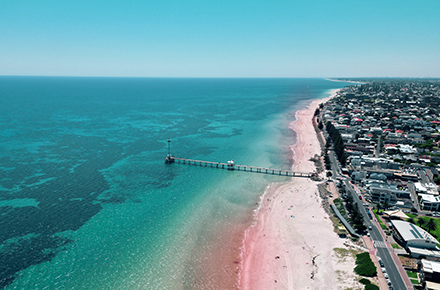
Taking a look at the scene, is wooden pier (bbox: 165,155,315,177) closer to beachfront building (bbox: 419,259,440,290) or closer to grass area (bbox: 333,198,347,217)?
grass area (bbox: 333,198,347,217)

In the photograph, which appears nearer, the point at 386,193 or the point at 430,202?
the point at 430,202

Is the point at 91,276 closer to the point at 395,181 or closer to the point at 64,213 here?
the point at 64,213

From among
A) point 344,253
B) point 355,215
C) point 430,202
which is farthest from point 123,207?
point 430,202

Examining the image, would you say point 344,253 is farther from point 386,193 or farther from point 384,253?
point 386,193

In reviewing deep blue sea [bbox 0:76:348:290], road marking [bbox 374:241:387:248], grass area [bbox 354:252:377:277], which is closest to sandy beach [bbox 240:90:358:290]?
grass area [bbox 354:252:377:277]

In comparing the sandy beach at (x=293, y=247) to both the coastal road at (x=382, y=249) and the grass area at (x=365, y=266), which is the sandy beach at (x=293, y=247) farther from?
the coastal road at (x=382, y=249)

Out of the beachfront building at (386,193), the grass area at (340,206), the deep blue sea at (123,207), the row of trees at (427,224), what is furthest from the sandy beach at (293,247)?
the row of trees at (427,224)
